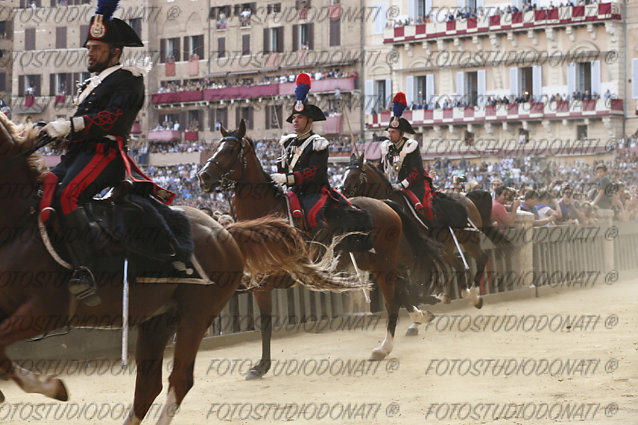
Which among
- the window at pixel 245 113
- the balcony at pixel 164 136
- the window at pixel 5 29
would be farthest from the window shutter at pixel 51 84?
the window at pixel 245 113

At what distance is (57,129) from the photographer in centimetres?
660

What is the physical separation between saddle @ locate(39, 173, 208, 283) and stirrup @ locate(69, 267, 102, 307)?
0.15 meters

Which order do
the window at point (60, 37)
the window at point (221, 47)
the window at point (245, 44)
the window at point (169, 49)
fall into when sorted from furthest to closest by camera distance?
the window at point (60, 37) < the window at point (169, 49) < the window at point (221, 47) < the window at point (245, 44)

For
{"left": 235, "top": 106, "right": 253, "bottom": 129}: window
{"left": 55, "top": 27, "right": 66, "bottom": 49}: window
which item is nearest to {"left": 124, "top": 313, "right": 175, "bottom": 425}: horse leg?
{"left": 235, "top": 106, "right": 253, "bottom": 129}: window

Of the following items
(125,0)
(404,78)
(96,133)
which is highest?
(125,0)

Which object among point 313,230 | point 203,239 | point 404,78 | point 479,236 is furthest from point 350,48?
point 203,239

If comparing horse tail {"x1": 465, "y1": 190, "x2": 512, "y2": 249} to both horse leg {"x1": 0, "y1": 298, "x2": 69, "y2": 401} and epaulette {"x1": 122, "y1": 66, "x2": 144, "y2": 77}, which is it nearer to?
epaulette {"x1": 122, "y1": 66, "x2": 144, "y2": 77}

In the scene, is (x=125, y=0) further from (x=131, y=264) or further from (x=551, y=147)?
(x=131, y=264)

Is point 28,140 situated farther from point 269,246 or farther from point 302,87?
point 302,87

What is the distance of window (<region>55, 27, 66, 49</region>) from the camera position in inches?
2854

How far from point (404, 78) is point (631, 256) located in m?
36.8

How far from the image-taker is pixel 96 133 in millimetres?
6910

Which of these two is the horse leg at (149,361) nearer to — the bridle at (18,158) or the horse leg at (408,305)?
the bridle at (18,158)

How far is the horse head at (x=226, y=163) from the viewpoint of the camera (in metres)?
10.4
